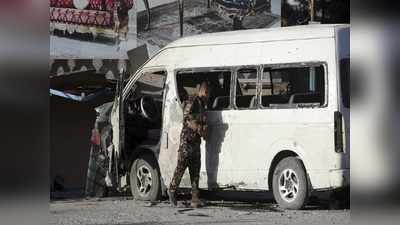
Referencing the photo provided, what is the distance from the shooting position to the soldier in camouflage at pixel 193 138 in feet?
15.8

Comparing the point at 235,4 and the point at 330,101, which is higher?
the point at 235,4

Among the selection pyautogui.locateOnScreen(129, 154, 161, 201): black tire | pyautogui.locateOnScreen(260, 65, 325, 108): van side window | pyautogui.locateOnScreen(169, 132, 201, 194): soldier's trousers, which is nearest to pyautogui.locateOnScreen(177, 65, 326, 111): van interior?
pyautogui.locateOnScreen(260, 65, 325, 108): van side window

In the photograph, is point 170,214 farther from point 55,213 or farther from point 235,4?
point 235,4

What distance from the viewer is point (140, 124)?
5.06m

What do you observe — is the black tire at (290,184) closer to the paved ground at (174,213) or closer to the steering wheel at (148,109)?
the paved ground at (174,213)

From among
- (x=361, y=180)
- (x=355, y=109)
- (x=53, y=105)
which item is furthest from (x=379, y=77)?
(x=53, y=105)

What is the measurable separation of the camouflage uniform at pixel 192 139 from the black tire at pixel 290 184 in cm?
53

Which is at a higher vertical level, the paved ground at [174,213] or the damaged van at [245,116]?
the damaged van at [245,116]

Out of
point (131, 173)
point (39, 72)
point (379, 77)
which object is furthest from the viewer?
point (131, 173)

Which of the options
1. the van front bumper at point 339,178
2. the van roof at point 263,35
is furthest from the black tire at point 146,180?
the van front bumper at point 339,178

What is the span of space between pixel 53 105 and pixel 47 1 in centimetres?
67

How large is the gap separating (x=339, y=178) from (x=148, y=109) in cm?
137

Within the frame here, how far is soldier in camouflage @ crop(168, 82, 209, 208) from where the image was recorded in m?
4.82

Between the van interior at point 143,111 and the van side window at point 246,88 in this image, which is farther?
the van interior at point 143,111
